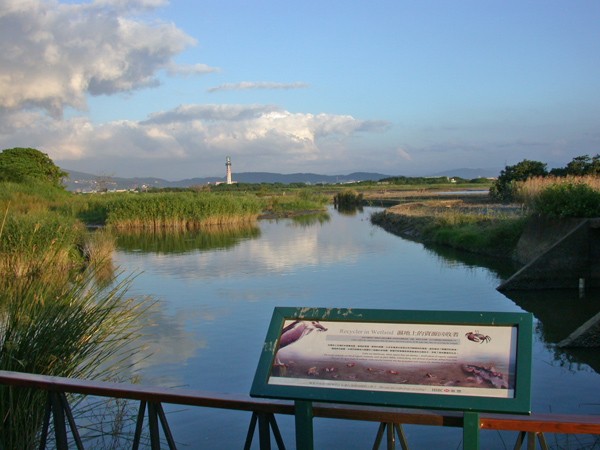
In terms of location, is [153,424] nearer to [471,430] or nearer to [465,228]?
[471,430]

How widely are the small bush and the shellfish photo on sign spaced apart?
1246 cm

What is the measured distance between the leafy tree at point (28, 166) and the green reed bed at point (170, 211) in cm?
1170

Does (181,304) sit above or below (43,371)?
below

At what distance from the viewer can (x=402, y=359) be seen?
3.14 metres

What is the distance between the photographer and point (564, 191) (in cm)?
1534

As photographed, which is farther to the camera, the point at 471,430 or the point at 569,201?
the point at 569,201

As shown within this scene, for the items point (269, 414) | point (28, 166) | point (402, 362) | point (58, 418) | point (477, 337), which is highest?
point (28, 166)

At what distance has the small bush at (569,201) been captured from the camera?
14.5 metres

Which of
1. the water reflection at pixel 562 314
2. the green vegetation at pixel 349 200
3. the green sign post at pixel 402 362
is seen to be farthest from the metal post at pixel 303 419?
the green vegetation at pixel 349 200

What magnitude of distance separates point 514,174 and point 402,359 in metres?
34.4

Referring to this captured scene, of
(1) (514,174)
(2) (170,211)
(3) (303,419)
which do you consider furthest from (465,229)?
(3) (303,419)

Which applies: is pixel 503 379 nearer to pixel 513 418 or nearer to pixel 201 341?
pixel 513 418

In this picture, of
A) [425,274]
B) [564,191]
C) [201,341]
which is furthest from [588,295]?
[201,341]

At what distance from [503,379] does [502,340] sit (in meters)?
0.20
